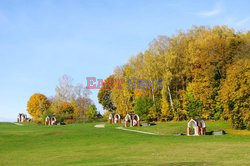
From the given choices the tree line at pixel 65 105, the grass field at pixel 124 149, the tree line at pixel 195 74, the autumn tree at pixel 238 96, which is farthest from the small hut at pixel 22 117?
the autumn tree at pixel 238 96

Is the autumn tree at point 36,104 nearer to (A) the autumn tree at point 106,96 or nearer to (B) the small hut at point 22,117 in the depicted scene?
(A) the autumn tree at point 106,96

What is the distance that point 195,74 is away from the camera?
64875 millimetres

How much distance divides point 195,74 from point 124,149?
37.0 m

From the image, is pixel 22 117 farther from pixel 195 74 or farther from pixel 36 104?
pixel 195 74

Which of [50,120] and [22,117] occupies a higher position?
[22,117]

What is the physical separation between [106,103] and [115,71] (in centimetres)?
2562

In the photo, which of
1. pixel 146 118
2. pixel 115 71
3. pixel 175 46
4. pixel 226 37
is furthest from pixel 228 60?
pixel 115 71

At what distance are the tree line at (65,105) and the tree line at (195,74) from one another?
18376mm

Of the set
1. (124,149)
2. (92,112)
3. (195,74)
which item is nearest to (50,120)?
(92,112)

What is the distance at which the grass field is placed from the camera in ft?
75.8

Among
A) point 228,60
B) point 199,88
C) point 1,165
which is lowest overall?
point 1,165

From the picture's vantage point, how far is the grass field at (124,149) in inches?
909

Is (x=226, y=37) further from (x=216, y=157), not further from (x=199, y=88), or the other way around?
(x=216, y=157)

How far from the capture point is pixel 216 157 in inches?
906
